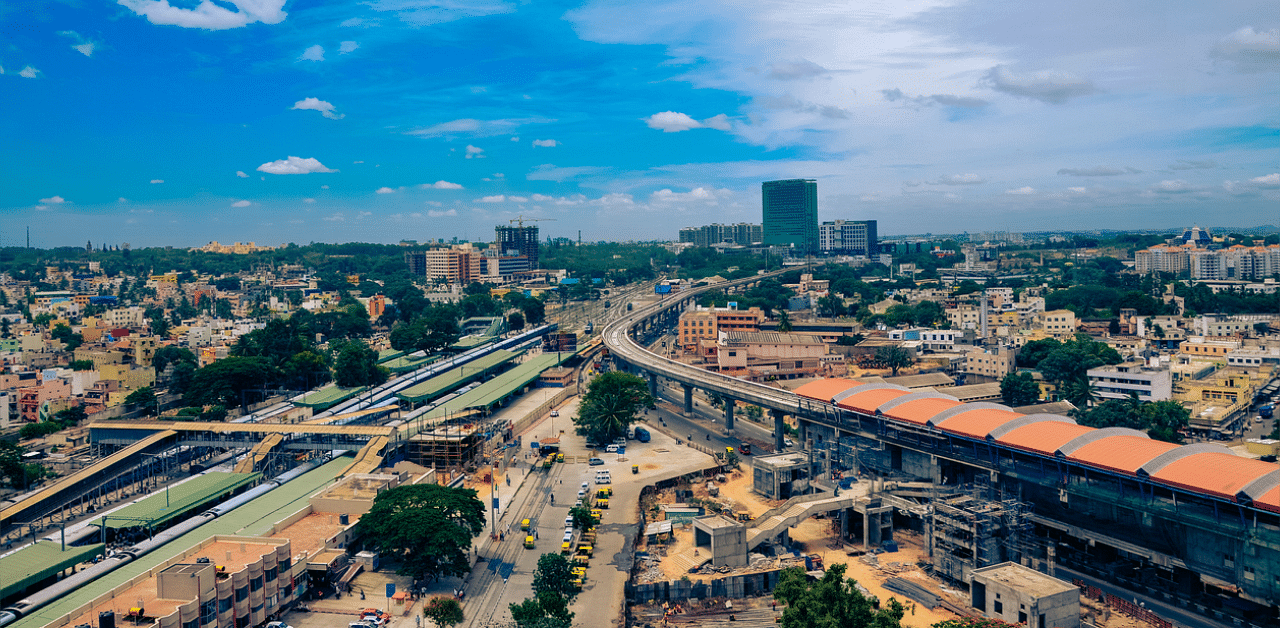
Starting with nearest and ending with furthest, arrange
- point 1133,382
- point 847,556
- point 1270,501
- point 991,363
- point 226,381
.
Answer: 1. point 1270,501
2. point 847,556
3. point 1133,382
4. point 226,381
5. point 991,363

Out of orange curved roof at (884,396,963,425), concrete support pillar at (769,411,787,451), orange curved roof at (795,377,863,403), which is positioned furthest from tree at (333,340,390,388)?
orange curved roof at (884,396,963,425)

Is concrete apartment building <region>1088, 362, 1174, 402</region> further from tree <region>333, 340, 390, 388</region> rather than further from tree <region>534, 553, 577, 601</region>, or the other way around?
tree <region>333, 340, 390, 388</region>

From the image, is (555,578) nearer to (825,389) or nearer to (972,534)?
(972,534)

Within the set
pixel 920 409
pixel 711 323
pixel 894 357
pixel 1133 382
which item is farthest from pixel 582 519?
pixel 711 323

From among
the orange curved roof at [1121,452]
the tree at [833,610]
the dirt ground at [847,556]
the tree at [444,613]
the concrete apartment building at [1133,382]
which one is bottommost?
the dirt ground at [847,556]

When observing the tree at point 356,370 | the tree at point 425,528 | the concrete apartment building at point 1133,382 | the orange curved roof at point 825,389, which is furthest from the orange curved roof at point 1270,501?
the tree at point 356,370

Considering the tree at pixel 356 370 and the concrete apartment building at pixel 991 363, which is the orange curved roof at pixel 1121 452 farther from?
the tree at pixel 356 370
